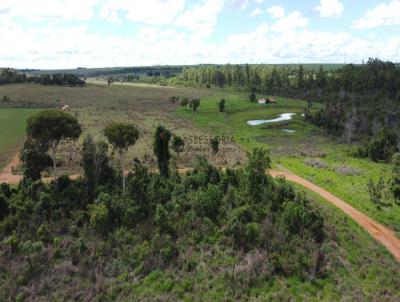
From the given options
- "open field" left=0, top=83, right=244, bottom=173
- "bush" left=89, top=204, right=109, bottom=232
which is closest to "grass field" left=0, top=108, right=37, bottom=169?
"open field" left=0, top=83, right=244, bottom=173

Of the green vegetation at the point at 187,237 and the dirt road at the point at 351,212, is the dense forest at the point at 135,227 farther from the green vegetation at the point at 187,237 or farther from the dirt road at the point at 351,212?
the dirt road at the point at 351,212

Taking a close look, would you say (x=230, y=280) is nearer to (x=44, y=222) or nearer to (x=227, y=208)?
(x=227, y=208)

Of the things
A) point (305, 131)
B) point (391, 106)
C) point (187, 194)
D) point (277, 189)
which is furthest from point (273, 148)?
point (391, 106)

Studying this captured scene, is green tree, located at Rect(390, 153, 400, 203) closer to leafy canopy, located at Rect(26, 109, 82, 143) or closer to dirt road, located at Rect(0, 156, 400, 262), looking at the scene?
dirt road, located at Rect(0, 156, 400, 262)

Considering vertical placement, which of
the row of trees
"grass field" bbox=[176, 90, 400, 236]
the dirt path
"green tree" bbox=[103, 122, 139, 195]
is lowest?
the dirt path

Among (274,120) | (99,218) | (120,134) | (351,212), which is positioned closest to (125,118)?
(274,120)

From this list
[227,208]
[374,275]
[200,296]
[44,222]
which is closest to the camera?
[200,296]
